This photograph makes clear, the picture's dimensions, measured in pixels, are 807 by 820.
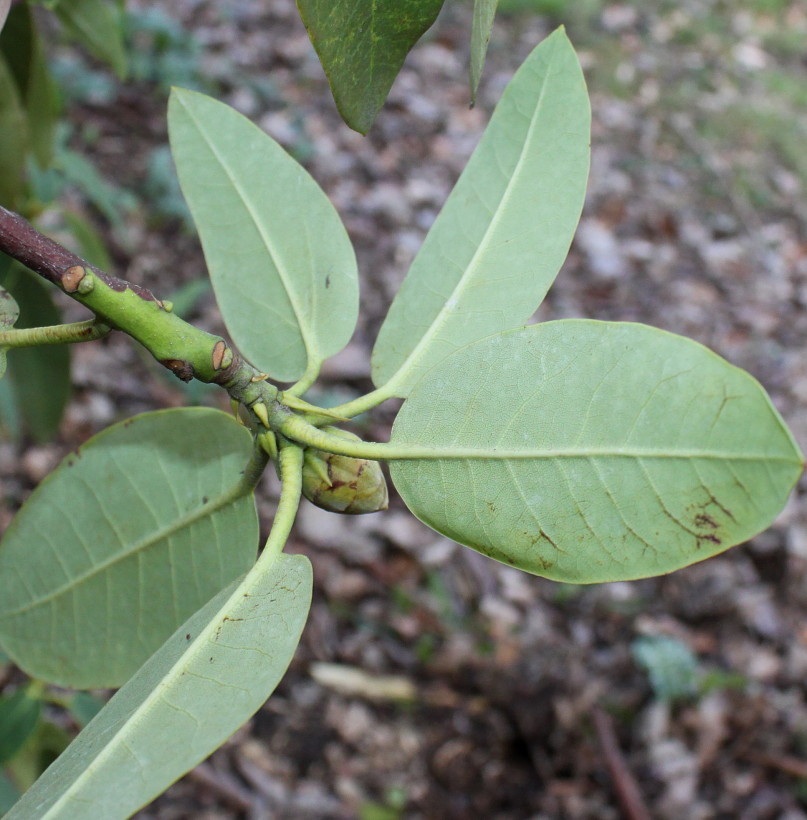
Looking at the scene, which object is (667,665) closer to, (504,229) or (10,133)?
(504,229)

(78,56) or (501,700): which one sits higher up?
(78,56)

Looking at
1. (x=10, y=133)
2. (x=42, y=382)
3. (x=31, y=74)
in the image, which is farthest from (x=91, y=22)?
(x=42, y=382)

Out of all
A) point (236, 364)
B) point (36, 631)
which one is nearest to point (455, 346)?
point (236, 364)

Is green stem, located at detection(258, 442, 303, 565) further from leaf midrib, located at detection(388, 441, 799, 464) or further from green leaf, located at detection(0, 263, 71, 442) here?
green leaf, located at detection(0, 263, 71, 442)

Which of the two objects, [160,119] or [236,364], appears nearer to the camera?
[236,364]

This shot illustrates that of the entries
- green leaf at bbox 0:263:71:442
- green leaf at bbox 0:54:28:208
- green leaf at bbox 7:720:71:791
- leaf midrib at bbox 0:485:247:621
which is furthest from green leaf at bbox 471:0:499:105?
green leaf at bbox 7:720:71:791

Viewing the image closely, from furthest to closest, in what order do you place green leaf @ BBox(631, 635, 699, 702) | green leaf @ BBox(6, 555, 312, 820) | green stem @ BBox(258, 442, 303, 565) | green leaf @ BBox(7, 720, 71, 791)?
green leaf @ BBox(631, 635, 699, 702)
green leaf @ BBox(7, 720, 71, 791)
green stem @ BBox(258, 442, 303, 565)
green leaf @ BBox(6, 555, 312, 820)

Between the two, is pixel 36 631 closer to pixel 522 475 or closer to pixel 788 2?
Answer: pixel 522 475
